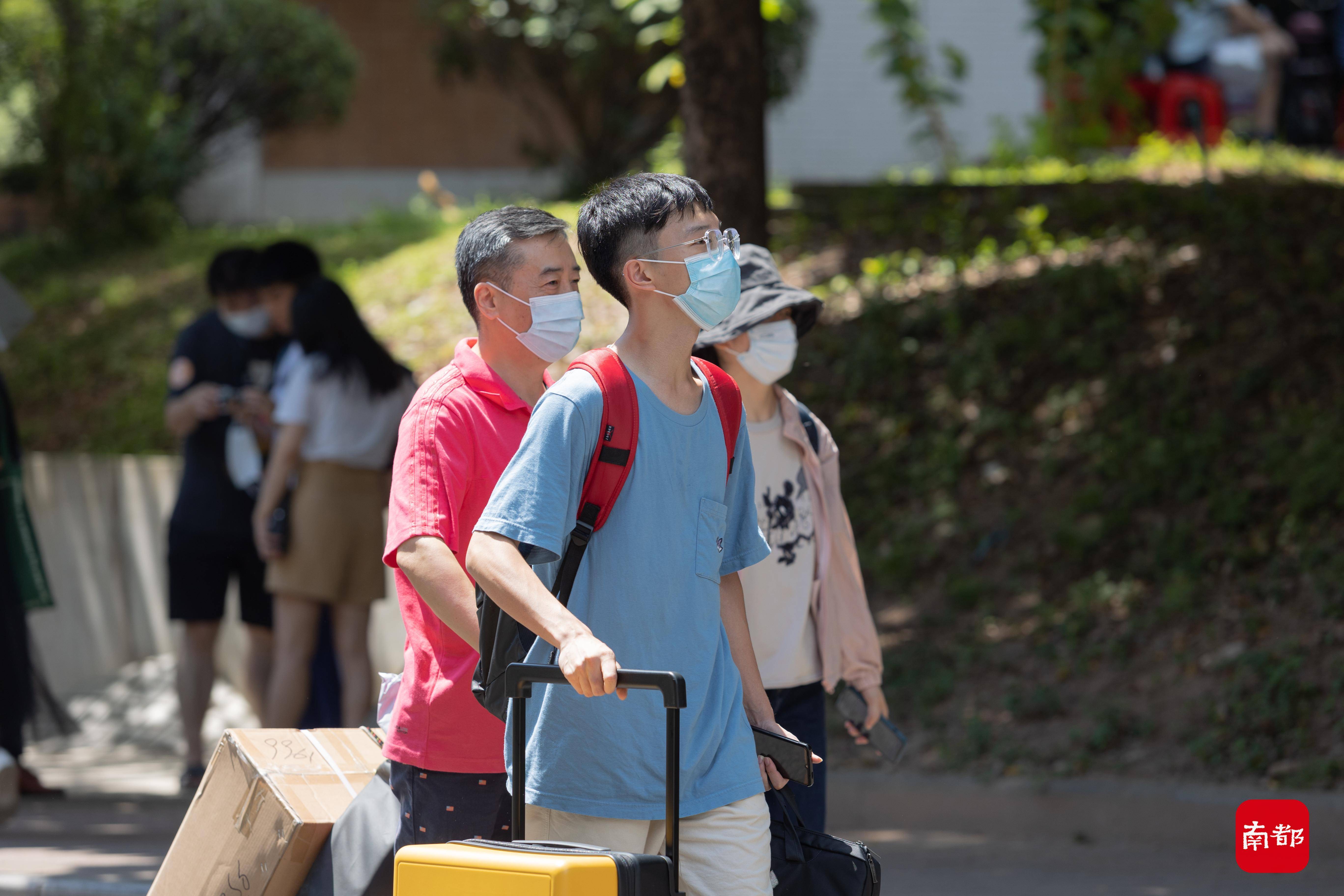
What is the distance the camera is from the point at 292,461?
574 cm

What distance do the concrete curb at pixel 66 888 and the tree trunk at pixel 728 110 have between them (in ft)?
13.5

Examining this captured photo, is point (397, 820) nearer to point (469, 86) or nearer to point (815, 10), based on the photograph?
point (815, 10)

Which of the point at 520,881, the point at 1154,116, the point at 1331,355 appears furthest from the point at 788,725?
the point at 1154,116

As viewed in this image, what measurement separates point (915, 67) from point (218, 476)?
7.80 m

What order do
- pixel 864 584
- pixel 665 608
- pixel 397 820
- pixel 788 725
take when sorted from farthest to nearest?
→ pixel 864 584
pixel 788 725
pixel 397 820
pixel 665 608

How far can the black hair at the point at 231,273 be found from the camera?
638 centimetres

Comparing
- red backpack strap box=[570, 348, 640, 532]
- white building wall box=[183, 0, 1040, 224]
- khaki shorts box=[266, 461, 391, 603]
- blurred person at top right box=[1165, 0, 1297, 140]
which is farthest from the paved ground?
blurred person at top right box=[1165, 0, 1297, 140]

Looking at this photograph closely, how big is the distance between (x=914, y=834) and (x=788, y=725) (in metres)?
2.54

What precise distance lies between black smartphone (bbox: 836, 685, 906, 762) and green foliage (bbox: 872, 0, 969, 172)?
27.7ft

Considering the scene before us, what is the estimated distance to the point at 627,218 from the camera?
9.02ft

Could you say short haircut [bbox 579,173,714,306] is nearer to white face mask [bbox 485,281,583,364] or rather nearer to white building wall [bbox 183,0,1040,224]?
white face mask [bbox 485,281,583,364]

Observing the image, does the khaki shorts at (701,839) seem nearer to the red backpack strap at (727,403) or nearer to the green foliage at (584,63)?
the red backpack strap at (727,403)

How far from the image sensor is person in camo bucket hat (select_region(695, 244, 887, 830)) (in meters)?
3.89

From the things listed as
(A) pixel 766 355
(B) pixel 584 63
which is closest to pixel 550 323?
(A) pixel 766 355
